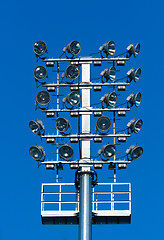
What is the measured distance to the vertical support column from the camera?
4168 inches

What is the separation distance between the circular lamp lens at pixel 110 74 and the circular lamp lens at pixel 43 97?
4.38 m

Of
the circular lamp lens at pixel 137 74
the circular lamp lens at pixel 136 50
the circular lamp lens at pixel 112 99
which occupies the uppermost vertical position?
the circular lamp lens at pixel 136 50

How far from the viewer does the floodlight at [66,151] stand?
10800cm

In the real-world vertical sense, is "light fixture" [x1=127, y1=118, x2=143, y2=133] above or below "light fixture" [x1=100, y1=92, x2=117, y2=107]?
below

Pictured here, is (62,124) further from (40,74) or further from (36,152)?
(40,74)

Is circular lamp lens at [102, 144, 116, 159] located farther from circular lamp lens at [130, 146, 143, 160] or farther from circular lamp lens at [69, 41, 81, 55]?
circular lamp lens at [69, 41, 81, 55]

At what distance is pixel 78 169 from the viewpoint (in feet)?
356

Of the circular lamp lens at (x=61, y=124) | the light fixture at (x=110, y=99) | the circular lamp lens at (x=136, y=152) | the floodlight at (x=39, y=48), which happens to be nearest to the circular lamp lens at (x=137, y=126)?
the circular lamp lens at (x=136, y=152)

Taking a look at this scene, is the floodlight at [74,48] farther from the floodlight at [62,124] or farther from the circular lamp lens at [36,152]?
the circular lamp lens at [36,152]

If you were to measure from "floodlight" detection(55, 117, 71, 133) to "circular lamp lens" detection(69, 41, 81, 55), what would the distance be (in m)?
5.53

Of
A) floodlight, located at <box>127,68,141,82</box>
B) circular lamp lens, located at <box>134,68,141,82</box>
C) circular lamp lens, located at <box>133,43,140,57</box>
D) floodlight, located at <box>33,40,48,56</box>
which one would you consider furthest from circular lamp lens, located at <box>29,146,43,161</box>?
circular lamp lens, located at <box>133,43,140,57</box>

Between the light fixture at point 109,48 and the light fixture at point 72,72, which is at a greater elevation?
the light fixture at point 109,48

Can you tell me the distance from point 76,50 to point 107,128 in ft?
21.6

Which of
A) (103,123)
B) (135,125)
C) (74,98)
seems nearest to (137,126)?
(135,125)
